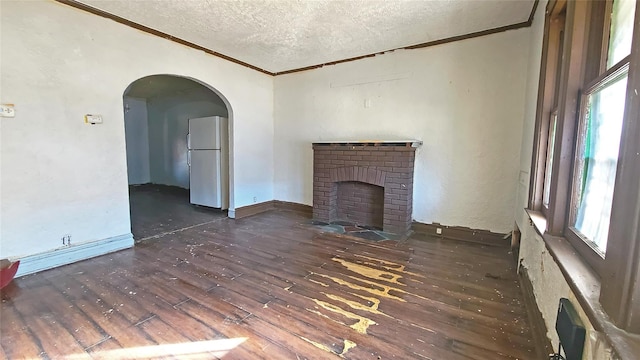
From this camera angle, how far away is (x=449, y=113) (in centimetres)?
371

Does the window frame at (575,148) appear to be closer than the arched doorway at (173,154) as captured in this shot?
Yes

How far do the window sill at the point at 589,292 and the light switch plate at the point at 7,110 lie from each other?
13.7ft

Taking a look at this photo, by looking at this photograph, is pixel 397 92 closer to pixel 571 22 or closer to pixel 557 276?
pixel 571 22

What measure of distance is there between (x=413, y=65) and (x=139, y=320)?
422cm

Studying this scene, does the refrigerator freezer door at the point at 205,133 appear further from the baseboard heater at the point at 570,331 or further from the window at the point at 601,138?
the baseboard heater at the point at 570,331

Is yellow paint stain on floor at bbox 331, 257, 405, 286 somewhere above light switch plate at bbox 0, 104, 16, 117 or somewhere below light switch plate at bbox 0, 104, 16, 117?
below

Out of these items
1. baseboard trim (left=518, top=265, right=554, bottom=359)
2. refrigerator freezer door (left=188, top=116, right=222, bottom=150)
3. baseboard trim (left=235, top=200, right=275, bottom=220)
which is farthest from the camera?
refrigerator freezer door (left=188, top=116, right=222, bottom=150)

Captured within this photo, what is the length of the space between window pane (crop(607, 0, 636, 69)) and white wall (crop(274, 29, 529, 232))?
2.22 meters

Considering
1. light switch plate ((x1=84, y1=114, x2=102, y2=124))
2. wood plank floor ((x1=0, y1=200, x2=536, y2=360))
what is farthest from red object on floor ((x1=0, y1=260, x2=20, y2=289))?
light switch plate ((x1=84, y1=114, x2=102, y2=124))

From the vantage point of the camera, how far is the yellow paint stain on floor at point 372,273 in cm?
259

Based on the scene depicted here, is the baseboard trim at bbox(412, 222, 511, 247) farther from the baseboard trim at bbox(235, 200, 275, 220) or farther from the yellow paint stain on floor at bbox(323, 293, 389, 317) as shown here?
the baseboard trim at bbox(235, 200, 275, 220)

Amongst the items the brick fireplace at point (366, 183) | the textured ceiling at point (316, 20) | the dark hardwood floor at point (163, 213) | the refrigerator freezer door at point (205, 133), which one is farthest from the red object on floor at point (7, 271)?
the brick fireplace at point (366, 183)

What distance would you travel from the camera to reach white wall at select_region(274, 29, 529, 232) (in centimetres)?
338

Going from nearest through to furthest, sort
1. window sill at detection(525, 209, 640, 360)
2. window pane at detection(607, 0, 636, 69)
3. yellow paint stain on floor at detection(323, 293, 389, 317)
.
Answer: window sill at detection(525, 209, 640, 360), window pane at detection(607, 0, 636, 69), yellow paint stain on floor at detection(323, 293, 389, 317)
